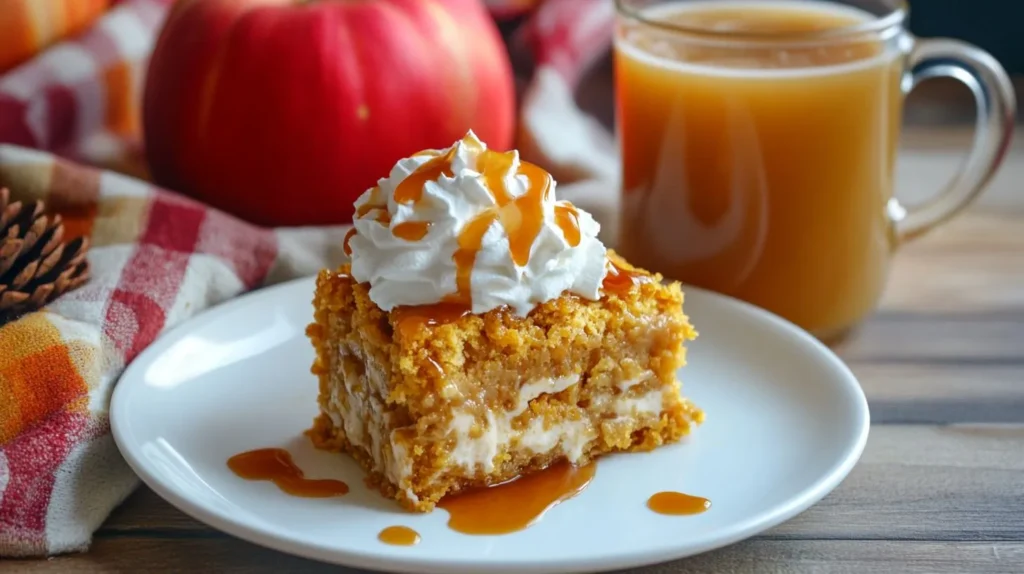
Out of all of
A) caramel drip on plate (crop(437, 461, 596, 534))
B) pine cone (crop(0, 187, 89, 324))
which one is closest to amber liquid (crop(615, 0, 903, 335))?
caramel drip on plate (crop(437, 461, 596, 534))

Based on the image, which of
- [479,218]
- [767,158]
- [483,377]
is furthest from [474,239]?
[767,158]

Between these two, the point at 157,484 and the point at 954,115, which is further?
the point at 954,115

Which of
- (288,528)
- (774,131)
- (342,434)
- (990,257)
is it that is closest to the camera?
(288,528)

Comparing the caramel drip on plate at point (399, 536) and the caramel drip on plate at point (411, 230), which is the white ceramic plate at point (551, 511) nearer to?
the caramel drip on plate at point (399, 536)

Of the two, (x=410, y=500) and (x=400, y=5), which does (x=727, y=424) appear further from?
(x=400, y=5)

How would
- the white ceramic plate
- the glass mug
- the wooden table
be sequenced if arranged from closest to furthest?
the white ceramic plate → the wooden table → the glass mug

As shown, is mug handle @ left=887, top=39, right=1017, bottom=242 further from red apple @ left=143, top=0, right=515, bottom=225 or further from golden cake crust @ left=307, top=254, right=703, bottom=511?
red apple @ left=143, top=0, right=515, bottom=225

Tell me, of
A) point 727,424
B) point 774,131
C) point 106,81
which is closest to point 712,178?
point 774,131
